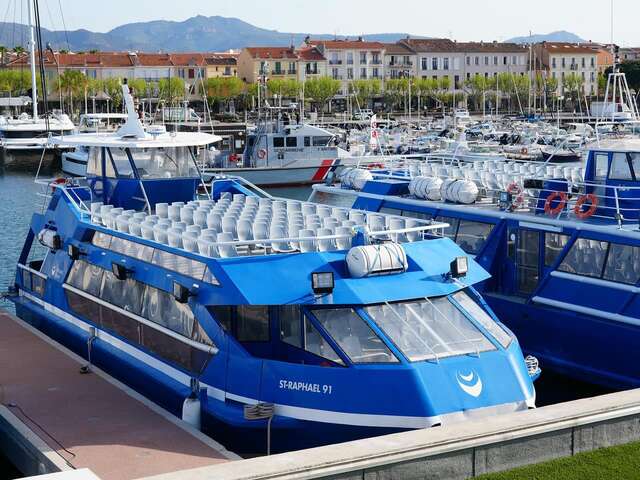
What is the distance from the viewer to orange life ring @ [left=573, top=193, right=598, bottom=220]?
67.4ft

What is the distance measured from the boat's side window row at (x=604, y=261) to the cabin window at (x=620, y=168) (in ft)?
7.58

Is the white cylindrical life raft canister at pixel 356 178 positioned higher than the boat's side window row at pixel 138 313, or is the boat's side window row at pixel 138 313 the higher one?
the white cylindrical life raft canister at pixel 356 178

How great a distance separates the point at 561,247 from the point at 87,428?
10187 millimetres

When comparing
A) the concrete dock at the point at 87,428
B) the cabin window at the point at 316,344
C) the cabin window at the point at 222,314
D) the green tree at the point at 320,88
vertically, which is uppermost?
the green tree at the point at 320,88

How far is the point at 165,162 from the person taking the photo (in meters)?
21.9

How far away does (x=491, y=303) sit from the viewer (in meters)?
21.3

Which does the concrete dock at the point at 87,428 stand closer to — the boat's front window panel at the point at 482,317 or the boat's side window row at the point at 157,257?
the boat's side window row at the point at 157,257

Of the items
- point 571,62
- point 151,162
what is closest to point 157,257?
point 151,162

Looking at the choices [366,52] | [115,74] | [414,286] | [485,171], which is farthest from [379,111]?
[414,286]

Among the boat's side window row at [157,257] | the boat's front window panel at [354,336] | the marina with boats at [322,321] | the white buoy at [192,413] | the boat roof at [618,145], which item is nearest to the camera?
the marina with boats at [322,321]

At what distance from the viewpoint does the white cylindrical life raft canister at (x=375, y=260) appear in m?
14.3

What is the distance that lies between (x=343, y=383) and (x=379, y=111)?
11315cm

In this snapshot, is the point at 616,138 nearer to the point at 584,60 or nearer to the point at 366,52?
the point at 366,52

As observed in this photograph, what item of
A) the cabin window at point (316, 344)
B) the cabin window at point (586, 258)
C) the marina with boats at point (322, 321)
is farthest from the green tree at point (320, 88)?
the cabin window at point (316, 344)
